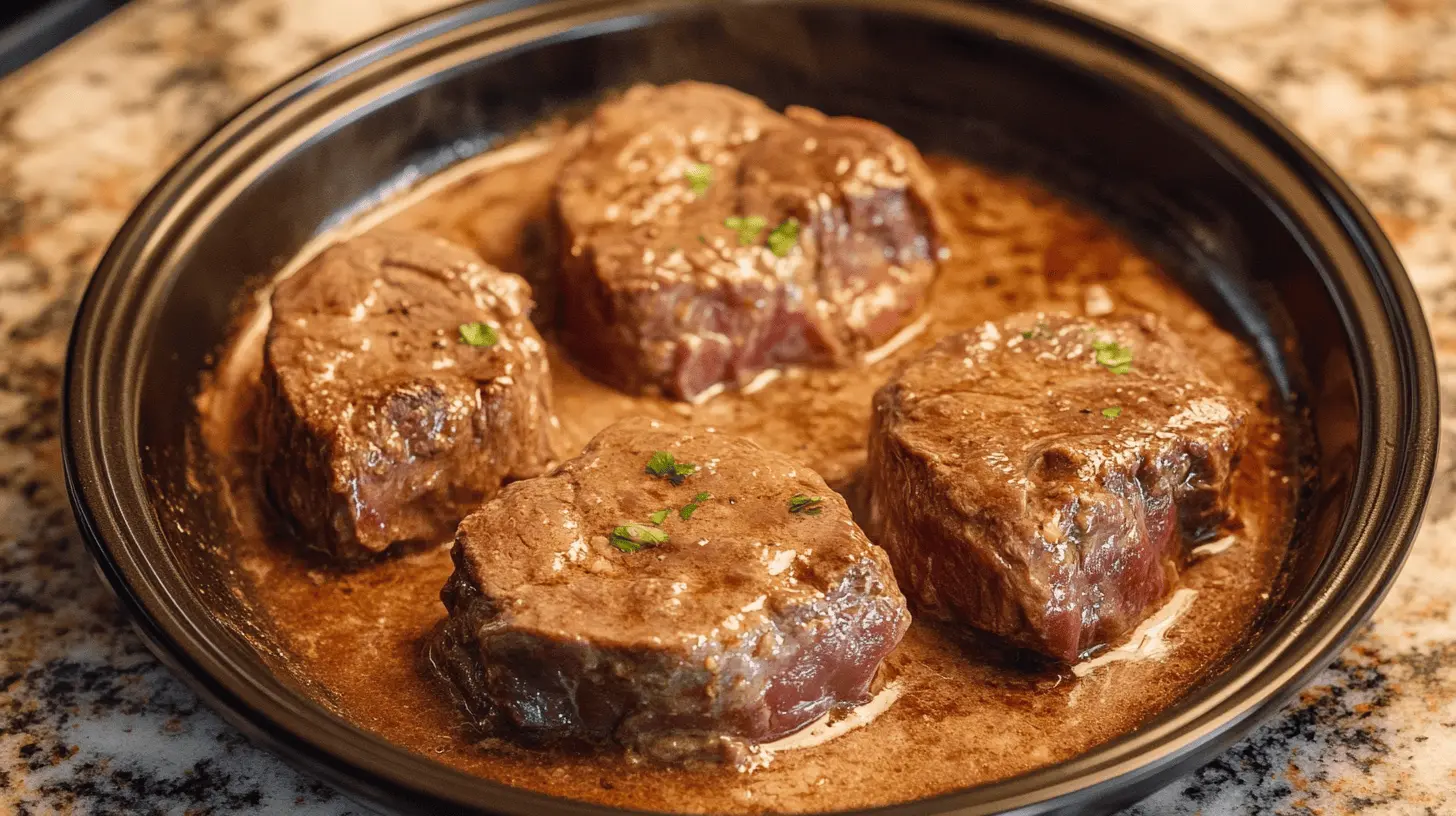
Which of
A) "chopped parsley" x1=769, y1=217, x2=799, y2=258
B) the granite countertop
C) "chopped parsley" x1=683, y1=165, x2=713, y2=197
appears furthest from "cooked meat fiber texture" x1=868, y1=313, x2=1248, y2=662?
"chopped parsley" x1=683, y1=165, x2=713, y2=197

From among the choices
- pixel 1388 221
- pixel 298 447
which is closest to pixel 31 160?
pixel 298 447

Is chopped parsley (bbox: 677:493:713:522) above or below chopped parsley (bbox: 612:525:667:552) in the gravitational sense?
above

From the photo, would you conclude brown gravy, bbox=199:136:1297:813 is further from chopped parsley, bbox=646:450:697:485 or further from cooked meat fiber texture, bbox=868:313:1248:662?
chopped parsley, bbox=646:450:697:485

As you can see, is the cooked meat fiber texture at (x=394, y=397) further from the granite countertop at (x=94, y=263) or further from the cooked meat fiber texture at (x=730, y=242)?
the granite countertop at (x=94, y=263)

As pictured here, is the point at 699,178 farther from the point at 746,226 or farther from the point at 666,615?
the point at 666,615

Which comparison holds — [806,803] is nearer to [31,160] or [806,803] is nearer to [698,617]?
[698,617]

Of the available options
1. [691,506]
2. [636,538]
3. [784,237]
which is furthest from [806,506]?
[784,237]

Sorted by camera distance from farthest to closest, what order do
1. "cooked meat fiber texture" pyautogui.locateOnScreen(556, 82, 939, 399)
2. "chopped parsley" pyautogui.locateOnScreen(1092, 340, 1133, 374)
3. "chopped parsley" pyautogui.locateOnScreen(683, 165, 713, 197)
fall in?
"chopped parsley" pyautogui.locateOnScreen(683, 165, 713, 197) < "cooked meat fiber texture" pyautogui.locateOnScreen(556, 82, 939, 399) < "chopped parsley" pyautogui.locateOnScreen(1092, 340, 1133, 374)
